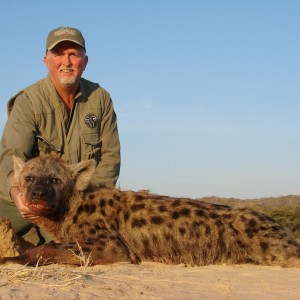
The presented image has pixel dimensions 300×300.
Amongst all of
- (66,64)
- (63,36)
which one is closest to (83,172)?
(66,64)

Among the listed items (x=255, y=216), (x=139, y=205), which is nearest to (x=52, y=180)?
(x=139, y=205)

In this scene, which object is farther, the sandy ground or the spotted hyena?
the spotted hyena

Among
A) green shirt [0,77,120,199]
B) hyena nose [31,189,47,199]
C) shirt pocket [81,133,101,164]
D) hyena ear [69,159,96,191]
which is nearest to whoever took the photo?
hyena nose [31,189,47,199]

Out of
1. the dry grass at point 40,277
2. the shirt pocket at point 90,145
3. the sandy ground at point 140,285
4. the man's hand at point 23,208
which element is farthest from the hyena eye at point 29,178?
the dry grass at point 40,277

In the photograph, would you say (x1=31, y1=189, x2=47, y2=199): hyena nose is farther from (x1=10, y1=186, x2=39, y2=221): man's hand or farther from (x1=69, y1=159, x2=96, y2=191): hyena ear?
(x1=69, y1=159, x2=96, y2=191): hyena ear

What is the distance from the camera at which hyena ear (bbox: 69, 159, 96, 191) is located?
19.3 feet

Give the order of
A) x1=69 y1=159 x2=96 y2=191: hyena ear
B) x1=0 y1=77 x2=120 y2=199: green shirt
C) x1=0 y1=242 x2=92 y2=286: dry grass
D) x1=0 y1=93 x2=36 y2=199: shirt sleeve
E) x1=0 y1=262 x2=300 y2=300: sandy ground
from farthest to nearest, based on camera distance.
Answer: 1. x1=0 y1=77 x2=120 y2=199: green shirt
2. x1=0 y1=93 x2=36 y2=199: shirt sleeve
3. x1=69 y1=159 x2=96 y2=191: hyena ear
4. x1=0 y1=242 x2=92 y2=286: dry grass
5. x1=0 y1=262 x2=300 y2=300: sandy ground

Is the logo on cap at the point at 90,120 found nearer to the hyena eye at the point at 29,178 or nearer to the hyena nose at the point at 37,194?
the hyena eye at the point at 29,178

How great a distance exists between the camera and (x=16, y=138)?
667 cm

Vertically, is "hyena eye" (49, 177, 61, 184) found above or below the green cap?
below

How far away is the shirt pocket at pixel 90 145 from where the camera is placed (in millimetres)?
7052

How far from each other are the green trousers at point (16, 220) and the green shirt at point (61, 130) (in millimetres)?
122

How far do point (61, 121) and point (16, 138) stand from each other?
1.86 ft

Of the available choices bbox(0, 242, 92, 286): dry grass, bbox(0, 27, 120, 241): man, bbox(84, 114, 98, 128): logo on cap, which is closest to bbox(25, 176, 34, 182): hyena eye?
bbox(0, 27, 120, 241): man
